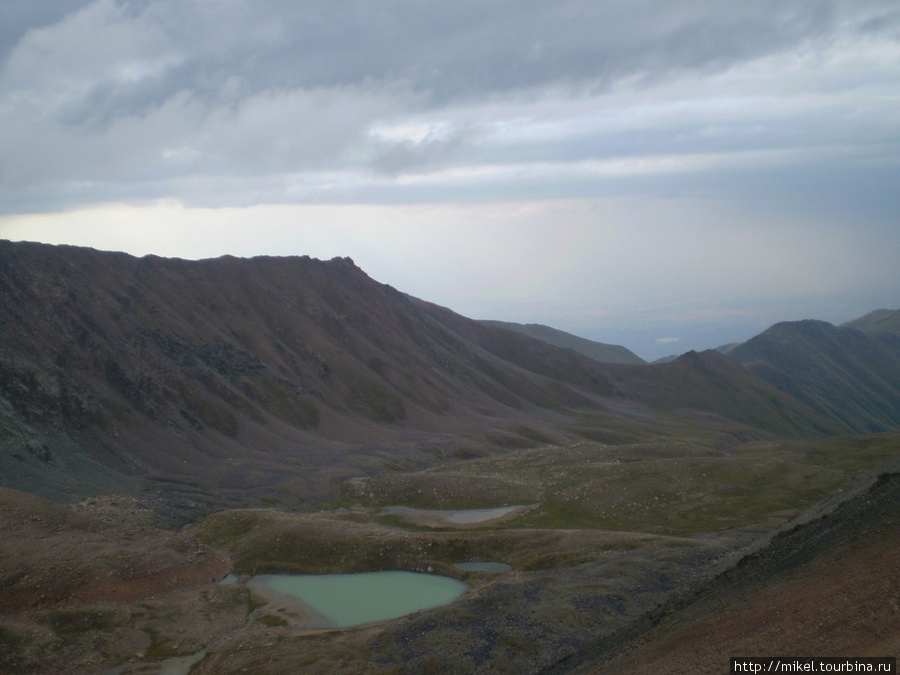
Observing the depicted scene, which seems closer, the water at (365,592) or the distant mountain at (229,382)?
the water at (365,592)

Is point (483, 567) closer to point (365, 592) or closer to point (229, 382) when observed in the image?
point (365, 592)

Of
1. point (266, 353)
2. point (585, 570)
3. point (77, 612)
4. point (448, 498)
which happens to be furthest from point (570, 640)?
point (266, 353)

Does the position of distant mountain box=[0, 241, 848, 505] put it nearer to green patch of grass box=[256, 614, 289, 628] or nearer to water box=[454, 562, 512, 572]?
green patch of grass box=[256, 614, 289, 628]

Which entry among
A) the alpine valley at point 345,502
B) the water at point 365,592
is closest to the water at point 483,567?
the alpine valley at point 345,502

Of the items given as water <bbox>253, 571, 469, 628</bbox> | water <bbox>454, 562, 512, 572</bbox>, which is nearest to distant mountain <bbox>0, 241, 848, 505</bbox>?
water <bbox>253, 571, 469, 628</bbox>

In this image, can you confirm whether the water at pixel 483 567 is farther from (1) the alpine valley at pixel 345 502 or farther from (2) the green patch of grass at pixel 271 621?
(2) the green patch of grass at pixel 271 621

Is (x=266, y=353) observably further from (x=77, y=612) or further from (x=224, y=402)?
(x=77, y=612)
